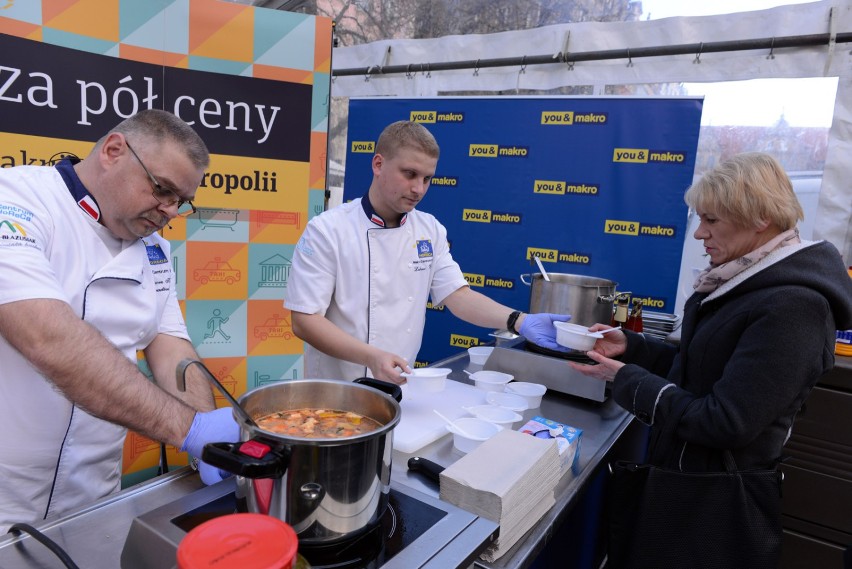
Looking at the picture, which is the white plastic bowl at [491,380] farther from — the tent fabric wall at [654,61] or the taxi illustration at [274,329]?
the tent fabric wall at [654,61]

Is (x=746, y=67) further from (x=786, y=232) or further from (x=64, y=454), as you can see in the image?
(x=64, y=454)

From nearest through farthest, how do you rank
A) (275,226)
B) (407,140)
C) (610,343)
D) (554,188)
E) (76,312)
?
(76,312) < (610,343) < (407,140) < (275,226) < (554,188)

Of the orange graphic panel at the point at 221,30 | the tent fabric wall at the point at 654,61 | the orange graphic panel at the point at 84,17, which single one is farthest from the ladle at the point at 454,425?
the tent fabric wall at the point at 654,61

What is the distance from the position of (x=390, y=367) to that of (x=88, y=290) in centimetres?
86

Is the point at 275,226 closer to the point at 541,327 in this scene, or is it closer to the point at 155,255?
the point at 155,255

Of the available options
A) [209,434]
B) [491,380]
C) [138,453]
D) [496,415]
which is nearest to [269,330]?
[138,453]

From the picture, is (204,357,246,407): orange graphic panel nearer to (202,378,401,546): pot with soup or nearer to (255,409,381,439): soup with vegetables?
(255,409,381,439): soup with vegetables

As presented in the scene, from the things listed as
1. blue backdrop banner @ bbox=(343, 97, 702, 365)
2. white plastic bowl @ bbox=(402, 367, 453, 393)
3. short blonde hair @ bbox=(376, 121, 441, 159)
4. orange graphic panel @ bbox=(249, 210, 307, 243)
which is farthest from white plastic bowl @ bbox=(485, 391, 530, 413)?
blue backdrop banner @ bbox=(343, 97, 702, 365)

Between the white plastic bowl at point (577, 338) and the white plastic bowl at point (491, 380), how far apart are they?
0.24 meters

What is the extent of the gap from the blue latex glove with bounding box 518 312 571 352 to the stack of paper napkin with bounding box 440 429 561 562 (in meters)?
0.92

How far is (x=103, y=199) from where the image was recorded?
141 cm

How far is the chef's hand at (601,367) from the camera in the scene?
70.0 inches

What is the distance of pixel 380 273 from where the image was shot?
236cm

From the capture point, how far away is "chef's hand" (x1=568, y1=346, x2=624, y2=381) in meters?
1.78
